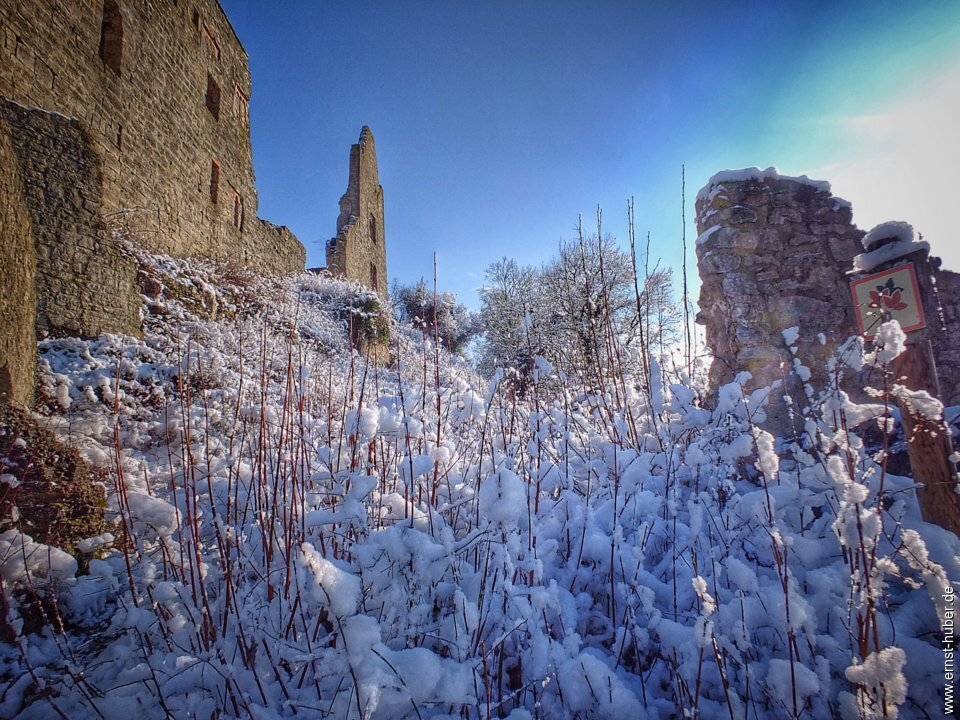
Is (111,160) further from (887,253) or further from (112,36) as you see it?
(887,253)

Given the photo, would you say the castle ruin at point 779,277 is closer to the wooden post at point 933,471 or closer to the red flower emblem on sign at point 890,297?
the red flower emblem on sign at point 890,297

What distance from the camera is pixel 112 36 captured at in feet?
19.5

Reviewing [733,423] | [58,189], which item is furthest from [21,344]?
[733,423]

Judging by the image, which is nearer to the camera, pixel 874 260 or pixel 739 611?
pixel 739 611

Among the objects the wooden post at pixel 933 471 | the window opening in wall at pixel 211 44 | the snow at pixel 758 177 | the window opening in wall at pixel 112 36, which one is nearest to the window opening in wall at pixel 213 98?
the window opening in wall at pixel 211 44

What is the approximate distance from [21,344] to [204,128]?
717 cm

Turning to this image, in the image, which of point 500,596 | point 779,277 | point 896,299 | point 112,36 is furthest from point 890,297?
point 112,36

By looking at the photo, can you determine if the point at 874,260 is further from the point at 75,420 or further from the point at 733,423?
the point at 75,420

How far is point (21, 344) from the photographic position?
2.44m

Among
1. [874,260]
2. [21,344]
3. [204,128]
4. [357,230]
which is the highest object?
[357,230]

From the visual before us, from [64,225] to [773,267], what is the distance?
5.36m

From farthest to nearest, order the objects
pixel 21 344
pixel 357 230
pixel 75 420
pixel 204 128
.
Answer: pixel 357 230 < pixel 204 128 < pixel 75 420 < pixel 21 344

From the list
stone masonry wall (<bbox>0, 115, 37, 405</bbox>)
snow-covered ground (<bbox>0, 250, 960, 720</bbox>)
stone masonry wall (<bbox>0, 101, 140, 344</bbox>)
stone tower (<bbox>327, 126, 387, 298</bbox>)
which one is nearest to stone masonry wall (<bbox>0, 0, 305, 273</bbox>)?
stone masonry wall (<bbox>0, 101, 140, 344</bbox>)

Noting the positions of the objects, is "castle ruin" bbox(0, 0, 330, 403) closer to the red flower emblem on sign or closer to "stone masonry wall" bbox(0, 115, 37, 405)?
"stone masonry wall" bbox(0, 115, 37, 405)
